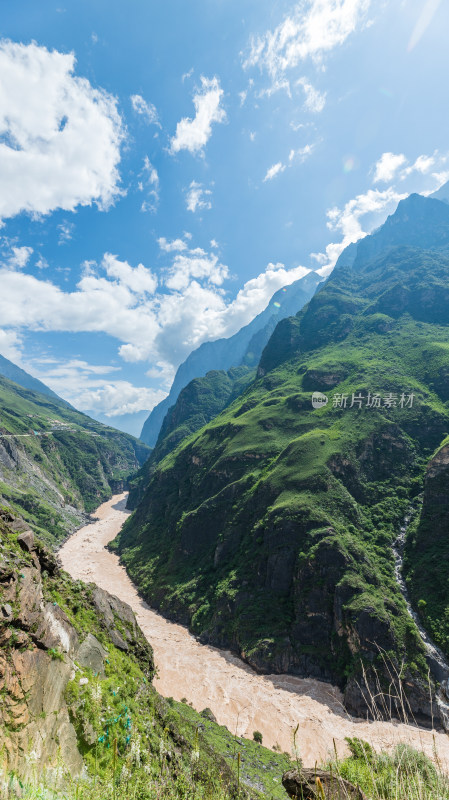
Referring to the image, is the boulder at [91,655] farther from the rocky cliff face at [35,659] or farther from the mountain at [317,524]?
the mountain at [317,524]

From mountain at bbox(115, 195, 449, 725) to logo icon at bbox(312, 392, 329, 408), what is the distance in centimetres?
291

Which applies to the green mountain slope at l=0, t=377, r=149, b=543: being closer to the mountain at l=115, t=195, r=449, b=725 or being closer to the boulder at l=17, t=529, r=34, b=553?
the mountain at l=115, t=195, r=449, b=725

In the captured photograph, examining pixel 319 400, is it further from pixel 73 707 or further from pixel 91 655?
pixel 73 707

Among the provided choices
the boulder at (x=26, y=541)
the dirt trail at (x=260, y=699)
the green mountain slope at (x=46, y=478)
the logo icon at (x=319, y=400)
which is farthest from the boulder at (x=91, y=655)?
the green mountain slope at (x=46, y=478)

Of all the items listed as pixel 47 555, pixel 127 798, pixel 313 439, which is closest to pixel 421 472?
pixel 313 439

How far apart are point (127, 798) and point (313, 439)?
7562 cm

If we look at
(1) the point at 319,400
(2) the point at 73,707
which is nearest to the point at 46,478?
(1) the point at 319,400

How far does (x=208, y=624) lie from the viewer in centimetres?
5959

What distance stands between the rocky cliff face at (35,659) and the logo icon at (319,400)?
3488 inches

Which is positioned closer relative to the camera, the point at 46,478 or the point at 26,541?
the point at 26,541

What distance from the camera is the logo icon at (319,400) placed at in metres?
105

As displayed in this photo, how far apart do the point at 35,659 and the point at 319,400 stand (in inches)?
3886

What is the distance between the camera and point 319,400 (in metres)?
107

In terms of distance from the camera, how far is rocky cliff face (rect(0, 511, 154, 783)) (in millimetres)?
13891
